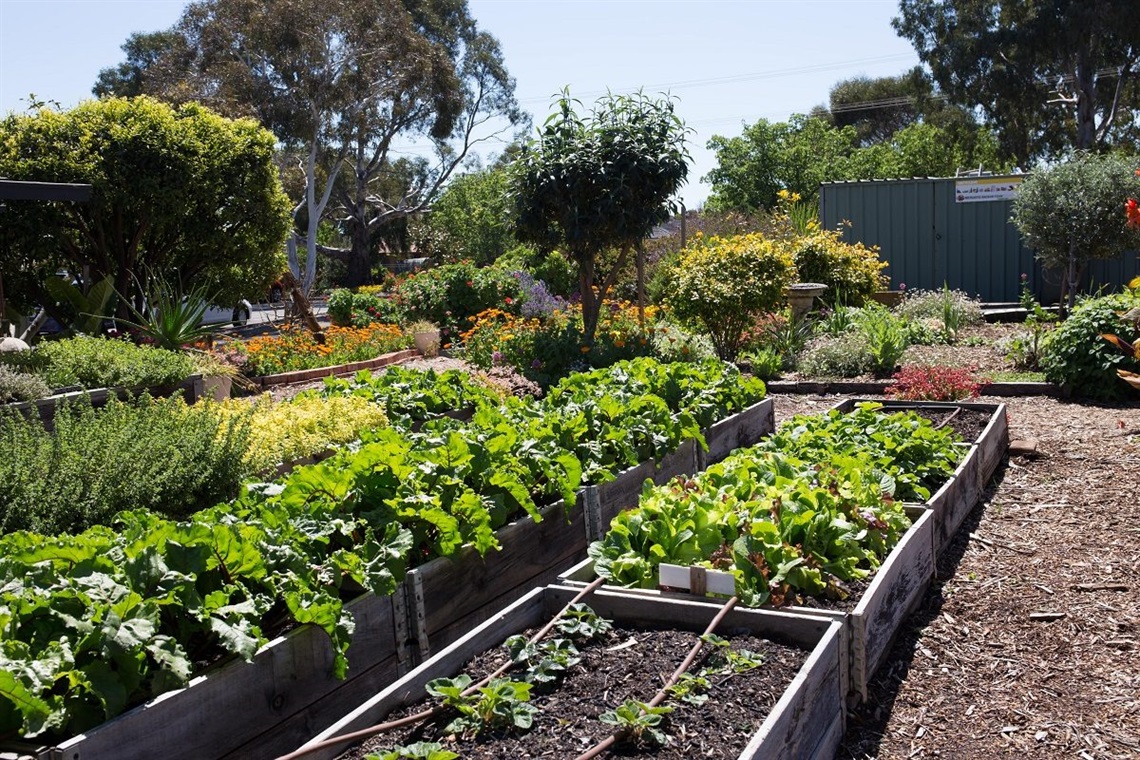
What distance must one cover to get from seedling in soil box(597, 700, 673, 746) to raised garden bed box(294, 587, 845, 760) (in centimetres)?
5

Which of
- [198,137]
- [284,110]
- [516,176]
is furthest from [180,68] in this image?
[516,176]

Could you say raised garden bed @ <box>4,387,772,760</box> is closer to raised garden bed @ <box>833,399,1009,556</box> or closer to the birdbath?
raised garden bed @ <box>833,399,1009,556</box>

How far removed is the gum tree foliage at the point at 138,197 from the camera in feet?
38.9

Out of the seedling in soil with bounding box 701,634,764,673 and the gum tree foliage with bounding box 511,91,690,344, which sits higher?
the gum tree foliage with bounding box 511,91,690,344

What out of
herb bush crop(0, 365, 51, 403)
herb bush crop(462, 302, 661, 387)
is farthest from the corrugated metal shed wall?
herb bush crop(0, 365, 51, 403)

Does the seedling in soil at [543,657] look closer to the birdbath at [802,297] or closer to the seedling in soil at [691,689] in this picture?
the seedling in soil at [691,689]

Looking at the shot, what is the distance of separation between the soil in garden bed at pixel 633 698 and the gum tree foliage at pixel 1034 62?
3024cm

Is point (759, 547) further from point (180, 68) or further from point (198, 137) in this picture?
point (180, 68)

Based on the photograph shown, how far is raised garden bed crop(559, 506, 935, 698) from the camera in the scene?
3.26m

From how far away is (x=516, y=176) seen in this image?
33.5ft

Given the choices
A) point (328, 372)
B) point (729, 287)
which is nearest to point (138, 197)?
point (328, 372)

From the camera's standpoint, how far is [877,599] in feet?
11.6

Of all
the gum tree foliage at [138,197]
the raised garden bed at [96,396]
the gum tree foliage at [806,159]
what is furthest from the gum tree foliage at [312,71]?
the raised garden bed at [96,396]

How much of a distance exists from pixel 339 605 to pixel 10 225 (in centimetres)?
1075
